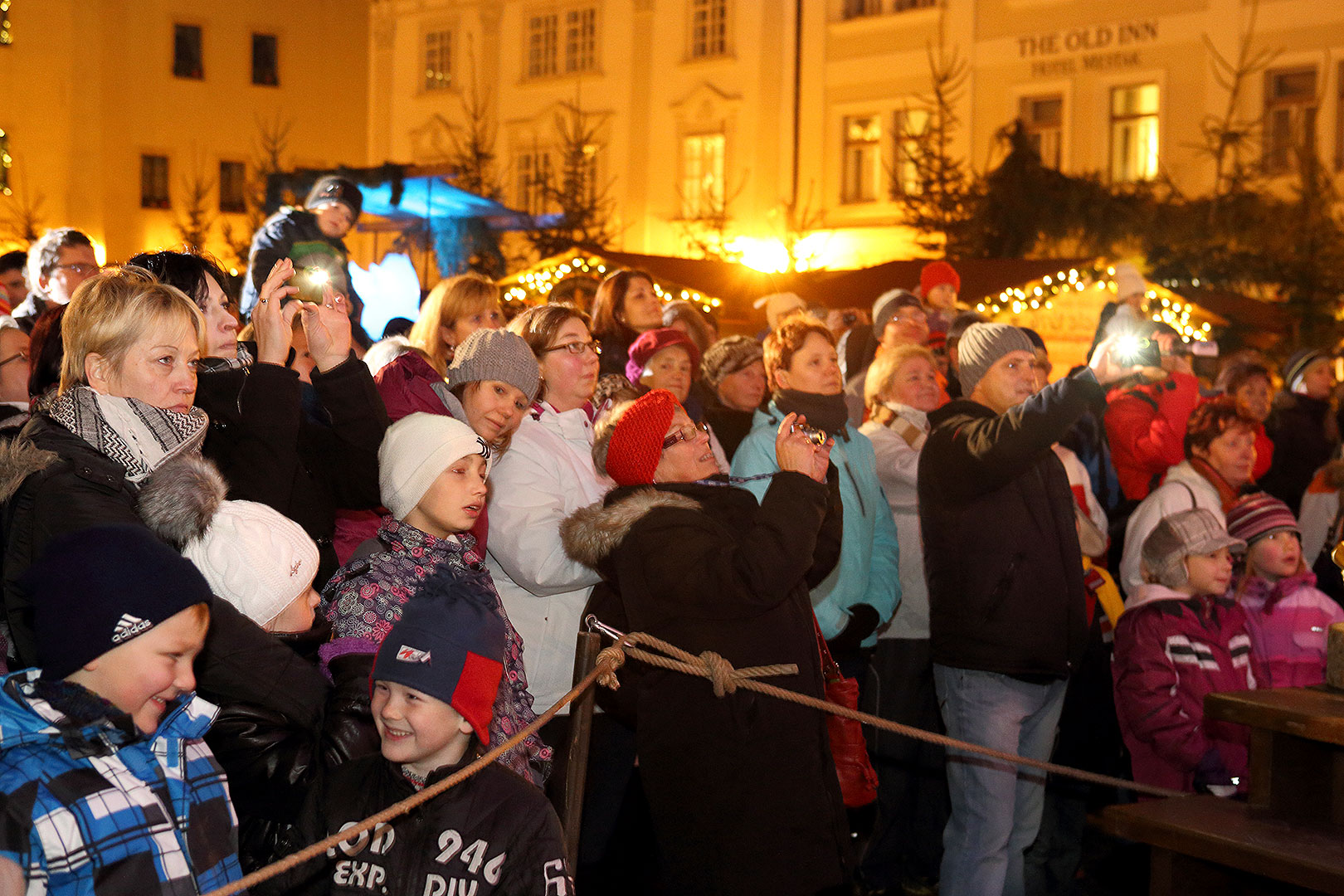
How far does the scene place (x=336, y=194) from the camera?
6246 mm

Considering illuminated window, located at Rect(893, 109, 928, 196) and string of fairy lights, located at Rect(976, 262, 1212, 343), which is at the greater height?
illuminated window, located at Rect(893, 109, 928, 196)

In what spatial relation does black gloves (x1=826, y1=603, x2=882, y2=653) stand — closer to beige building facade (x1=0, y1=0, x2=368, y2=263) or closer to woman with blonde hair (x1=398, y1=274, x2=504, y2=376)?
woman with blonde hair (x1=398, y1=274, x2=504, y2=376)

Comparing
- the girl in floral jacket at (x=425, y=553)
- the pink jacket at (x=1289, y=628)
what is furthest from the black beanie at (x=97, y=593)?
the pink jacket at (x=1289, y=628)

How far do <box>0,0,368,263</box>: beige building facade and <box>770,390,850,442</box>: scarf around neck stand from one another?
1183 inches

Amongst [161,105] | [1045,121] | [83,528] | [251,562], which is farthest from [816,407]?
[161,105]

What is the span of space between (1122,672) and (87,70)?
32935 mm

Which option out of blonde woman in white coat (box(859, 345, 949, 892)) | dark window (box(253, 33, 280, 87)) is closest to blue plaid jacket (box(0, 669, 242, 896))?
blonde woman in white coat (box(859, 345, 949, 892))

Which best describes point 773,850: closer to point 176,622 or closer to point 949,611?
point 949,611

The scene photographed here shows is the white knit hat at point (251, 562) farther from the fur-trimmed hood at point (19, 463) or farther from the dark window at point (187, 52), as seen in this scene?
the dark window at point (187, 52)

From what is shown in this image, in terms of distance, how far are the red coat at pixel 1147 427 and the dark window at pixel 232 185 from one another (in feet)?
102

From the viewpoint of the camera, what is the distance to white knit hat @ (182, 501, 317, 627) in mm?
3027

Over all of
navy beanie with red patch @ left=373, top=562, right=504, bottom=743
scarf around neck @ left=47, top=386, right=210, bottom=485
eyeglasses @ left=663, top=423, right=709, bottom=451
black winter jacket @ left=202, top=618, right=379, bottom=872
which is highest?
scarf around neck @ left=47, top=386, right=210, bottom=485

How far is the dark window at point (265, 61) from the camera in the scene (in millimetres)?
35344

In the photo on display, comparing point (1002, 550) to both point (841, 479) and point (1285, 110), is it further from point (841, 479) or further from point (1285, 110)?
point (1285, 110)
